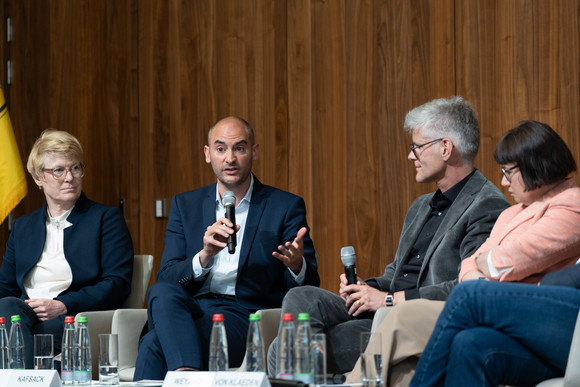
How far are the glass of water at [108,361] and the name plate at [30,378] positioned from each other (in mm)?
233

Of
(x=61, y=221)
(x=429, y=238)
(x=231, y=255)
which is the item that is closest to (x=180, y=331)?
(x=231, y=255)

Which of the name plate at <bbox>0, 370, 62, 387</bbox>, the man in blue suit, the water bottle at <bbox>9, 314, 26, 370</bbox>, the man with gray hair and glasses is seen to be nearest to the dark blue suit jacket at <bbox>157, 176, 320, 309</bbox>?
the man in blue suit

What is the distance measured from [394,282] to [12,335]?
1482 mm

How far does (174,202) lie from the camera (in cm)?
380

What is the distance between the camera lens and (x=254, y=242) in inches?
142

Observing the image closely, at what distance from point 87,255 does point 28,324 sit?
0.47 metres

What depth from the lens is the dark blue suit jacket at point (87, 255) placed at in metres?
3.90

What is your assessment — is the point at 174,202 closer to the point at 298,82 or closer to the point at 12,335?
the point at 12,335

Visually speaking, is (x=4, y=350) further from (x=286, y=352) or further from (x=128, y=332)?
(x=286, y=352)

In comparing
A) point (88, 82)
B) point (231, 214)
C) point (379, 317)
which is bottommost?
point (379, 317)

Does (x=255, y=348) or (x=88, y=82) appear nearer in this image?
(x=255, y=348)

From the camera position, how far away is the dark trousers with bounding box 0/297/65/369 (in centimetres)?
354

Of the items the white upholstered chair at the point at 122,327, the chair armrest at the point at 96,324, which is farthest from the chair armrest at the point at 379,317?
the chair armrest at the point at 96,324

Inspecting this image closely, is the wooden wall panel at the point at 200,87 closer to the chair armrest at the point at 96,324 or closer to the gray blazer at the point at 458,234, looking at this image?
the chair armrest at the point at 96,324
